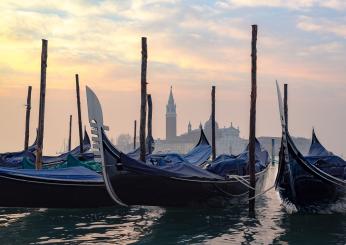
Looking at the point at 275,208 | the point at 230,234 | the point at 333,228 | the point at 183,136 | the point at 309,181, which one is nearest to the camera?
the point at 230,234

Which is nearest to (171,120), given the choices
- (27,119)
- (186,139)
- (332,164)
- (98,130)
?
(186,139)

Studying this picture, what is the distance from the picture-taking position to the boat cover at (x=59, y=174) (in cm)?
1060

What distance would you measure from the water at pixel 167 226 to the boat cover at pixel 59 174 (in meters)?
0.96

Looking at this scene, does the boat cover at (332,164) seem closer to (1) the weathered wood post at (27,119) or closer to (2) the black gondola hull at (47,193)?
(2) the black gondola hull at (47,193)

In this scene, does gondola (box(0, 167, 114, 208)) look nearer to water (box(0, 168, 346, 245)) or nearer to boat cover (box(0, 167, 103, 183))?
boat cover (box(0, 167, 103, 183))

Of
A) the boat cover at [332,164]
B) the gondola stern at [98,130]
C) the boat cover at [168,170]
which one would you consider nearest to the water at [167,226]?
the boat cover at [168,170]

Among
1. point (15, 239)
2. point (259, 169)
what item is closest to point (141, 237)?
point (15, 239)

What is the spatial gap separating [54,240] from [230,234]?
3.41 m

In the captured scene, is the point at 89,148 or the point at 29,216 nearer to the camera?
the point at 29,216

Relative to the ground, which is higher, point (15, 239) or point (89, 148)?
point (89, 148)

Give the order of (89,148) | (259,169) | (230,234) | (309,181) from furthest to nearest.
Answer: (89,148) < (259,169) < (309,181) < (230,234)

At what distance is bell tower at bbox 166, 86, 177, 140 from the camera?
155125 millimetres

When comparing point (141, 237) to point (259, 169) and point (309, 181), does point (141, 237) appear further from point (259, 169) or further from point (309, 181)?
point (259, 169)

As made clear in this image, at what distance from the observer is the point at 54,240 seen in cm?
890
